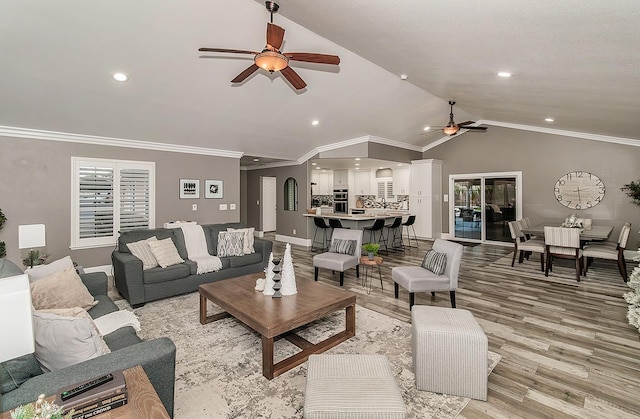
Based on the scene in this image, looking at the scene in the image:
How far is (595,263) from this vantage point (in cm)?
628

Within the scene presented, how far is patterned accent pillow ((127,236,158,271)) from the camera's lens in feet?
13.4

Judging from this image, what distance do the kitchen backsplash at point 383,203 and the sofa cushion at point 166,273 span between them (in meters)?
7.15

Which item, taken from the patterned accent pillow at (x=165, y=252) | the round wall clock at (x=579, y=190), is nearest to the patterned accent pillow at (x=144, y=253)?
the patterned accent pillow at (x=165, y=252)

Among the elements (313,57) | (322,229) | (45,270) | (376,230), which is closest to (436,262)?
(313,57)

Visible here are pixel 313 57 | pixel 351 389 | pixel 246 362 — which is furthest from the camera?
pixel 313 57

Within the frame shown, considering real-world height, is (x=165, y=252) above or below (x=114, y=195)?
below

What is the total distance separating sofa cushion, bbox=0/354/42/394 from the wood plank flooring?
2.46m

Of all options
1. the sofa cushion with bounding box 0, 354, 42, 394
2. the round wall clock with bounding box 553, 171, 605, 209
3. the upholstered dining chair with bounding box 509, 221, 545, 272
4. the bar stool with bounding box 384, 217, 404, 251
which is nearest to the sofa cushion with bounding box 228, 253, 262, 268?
the sofa cushion with bounding box 0, 354, 42, 394

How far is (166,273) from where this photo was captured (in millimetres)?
4070

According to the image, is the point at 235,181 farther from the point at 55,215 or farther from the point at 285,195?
the point at 55,215

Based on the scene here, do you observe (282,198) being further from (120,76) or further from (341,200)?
(120,76)

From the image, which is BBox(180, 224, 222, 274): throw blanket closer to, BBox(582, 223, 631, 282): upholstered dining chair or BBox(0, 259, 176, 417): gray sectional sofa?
BBox(0, 259, 176, 417): gray sectional sofa

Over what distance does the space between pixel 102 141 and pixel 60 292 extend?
3868mm

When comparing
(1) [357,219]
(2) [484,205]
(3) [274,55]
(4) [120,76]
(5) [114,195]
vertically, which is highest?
(4) [120,76]
